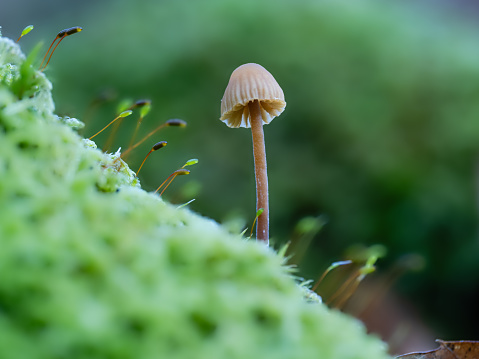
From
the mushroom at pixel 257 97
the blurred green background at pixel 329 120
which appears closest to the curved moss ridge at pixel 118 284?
the mushroom at pixel 257 97

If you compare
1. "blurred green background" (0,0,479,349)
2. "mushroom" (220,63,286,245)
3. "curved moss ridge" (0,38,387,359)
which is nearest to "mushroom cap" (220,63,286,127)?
"mushroom" (220,63,286,245)

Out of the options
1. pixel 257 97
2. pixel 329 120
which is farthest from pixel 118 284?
pixel 329 120

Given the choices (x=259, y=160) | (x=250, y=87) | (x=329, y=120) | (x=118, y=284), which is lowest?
(x=118, y=284)

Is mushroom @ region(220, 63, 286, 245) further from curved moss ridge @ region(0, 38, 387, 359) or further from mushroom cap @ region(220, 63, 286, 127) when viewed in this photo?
curved moss ridge @ region(0, 38, 387, 359)

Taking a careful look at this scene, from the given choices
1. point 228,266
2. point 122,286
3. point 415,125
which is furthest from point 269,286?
point 415,125

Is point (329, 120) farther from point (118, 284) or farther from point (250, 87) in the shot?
point (118, 284)

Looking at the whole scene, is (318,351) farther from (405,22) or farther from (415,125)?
(405,22)
